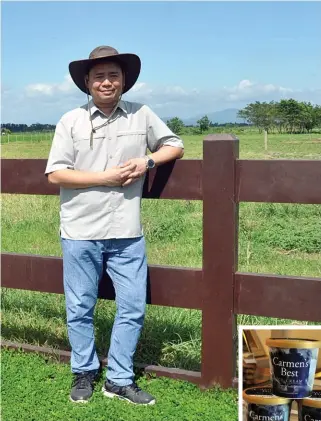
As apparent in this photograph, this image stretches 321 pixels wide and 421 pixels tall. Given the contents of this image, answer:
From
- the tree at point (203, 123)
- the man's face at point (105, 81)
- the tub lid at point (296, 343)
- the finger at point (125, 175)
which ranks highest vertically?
the tree at point (203, 123)

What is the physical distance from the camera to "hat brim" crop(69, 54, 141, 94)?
10.3 ft

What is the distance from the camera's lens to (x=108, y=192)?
125 inches

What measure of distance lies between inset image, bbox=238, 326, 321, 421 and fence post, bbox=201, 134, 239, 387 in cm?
95

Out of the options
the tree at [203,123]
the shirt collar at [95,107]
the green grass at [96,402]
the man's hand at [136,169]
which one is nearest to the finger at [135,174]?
the man's hand at [136,169]

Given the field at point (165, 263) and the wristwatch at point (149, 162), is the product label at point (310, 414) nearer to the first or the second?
the field at point (165, 263)

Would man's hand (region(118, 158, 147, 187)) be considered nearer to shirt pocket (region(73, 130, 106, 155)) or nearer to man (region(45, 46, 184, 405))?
man (region(45, 46, 184, 405))

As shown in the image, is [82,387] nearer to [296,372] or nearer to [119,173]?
[119,173]

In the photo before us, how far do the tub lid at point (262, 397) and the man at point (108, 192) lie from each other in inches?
44.5

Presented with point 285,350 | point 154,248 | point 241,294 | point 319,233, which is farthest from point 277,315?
point 319,233

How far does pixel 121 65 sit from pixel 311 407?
6.40ft

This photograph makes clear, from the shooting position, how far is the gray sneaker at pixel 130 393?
129 inches

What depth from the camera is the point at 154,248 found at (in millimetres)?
7148

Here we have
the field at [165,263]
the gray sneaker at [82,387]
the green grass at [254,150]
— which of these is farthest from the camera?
the green grass at [254,150]

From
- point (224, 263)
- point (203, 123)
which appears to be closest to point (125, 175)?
point (224, 263)
